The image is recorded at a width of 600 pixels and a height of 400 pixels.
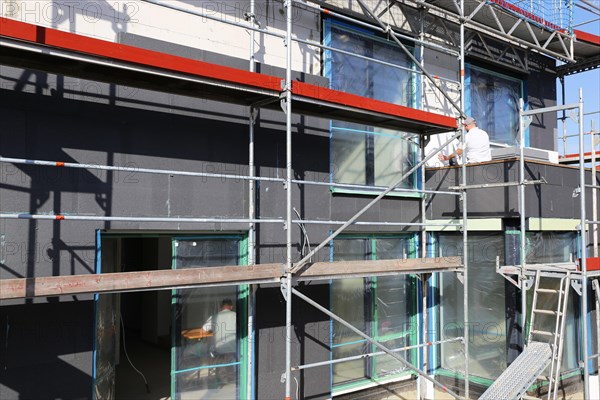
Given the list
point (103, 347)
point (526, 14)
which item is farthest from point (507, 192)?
point (103, 347)

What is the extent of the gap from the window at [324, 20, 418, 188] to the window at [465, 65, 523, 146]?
1684 millimetres

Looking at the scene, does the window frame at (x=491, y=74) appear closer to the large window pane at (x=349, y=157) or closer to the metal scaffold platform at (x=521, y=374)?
the large window pane at (x=349, y=157)

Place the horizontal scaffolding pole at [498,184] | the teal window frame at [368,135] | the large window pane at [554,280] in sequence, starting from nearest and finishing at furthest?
the horizontal scaffolding pole at [498,184]
the teal window frame at [368,135]
the large window pane at [554,280]

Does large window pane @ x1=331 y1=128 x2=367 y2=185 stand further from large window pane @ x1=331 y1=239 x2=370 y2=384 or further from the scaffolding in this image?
large window pane @ x1=331 y1=239 x2=370 y2=384

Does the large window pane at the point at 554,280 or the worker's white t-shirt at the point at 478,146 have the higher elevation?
the worker's white t-shirt at the point at 478,146

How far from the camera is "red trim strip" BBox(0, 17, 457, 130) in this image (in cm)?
412


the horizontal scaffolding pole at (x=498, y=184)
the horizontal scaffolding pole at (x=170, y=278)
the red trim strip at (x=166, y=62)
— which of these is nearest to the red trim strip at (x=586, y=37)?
the horizontal scaffolding pole at (x=498, y=184)

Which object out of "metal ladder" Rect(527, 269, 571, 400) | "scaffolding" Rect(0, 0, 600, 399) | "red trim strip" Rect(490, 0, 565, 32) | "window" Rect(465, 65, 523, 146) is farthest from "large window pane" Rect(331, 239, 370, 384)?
"red trim strip" Rect(490, 0, 565, 32)

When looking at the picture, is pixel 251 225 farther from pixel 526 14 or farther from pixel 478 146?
pixel 526 14

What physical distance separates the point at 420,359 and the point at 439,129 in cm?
364

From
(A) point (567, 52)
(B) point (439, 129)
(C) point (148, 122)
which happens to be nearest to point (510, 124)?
(A) point (567, 52)

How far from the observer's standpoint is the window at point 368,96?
769 centimetres

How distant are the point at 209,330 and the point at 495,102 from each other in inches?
284

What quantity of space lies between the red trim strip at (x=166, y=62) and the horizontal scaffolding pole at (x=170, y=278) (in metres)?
1.90
